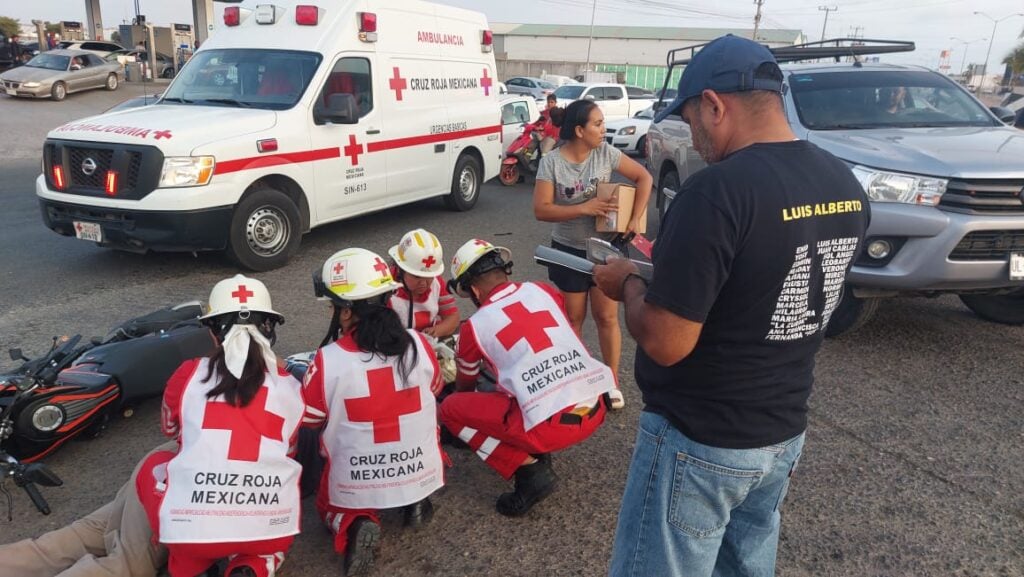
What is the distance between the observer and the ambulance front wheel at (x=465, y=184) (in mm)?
9469

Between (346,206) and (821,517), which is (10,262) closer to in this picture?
(346,206)

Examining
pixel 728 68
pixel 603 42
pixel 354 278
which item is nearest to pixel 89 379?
pixel 354 278

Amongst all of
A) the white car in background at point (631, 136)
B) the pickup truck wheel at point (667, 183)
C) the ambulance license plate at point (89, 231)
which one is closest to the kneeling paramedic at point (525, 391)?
the ambulance license plate at point (89, 231)

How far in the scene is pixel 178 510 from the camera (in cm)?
229

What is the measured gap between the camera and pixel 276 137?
256 inches

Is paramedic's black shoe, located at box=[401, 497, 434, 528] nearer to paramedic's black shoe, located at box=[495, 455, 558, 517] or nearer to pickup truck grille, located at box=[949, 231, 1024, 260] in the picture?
paramedic's black shoe, located at box=[495, 455, 558, 517]

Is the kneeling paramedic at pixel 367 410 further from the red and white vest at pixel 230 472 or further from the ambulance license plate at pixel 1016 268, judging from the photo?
the ambulance license plate at pixel 1016 268

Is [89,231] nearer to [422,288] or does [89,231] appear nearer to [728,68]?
[422,288]

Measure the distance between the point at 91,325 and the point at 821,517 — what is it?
16.2 ft

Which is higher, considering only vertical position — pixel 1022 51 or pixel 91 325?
pixel 1022 51

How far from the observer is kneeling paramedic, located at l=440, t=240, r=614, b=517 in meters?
2.94

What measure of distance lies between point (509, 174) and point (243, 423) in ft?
34.3

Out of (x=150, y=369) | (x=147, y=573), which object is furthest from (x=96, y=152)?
(x=147, y=573)

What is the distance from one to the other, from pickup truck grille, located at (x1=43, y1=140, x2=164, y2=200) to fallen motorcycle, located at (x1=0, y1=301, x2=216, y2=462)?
217 cm
